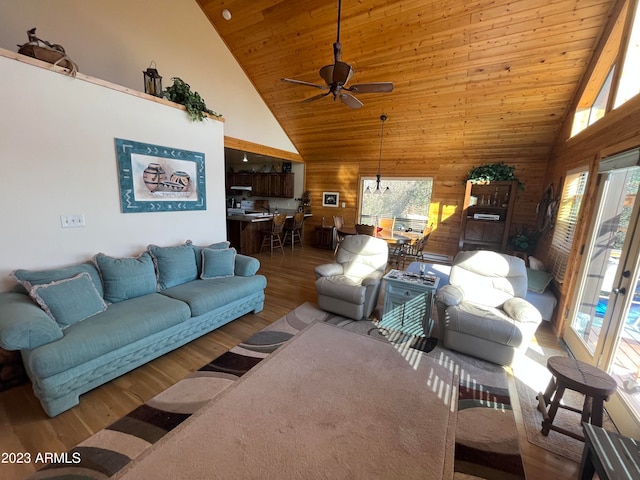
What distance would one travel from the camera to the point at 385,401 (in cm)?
198

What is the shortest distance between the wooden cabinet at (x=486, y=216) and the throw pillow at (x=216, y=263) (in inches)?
188

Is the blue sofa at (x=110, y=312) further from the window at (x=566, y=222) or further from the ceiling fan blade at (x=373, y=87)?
the window at (x=566, y=222)

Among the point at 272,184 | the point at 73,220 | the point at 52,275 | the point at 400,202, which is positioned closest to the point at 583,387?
the point at 52,275

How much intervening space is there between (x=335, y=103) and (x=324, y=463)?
5.59 m

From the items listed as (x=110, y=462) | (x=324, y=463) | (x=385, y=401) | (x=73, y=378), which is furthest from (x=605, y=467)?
(x=73, y=378)

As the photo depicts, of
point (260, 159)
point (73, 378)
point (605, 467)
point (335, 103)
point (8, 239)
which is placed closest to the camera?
point (605, 467)

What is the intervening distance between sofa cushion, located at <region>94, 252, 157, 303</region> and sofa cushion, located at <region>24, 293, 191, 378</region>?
0.31 feet

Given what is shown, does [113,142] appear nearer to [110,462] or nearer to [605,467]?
[110,462]

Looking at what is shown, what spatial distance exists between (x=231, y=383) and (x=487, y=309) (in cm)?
260

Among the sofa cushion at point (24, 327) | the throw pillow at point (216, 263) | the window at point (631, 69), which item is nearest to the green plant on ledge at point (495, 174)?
the window at point (631, 69)

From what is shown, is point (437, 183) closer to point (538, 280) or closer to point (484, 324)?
point (538, 280)

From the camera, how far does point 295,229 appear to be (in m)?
6.80

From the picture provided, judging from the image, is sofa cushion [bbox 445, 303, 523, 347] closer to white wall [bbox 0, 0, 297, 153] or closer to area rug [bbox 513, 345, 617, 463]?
area rug [bbox 513, 345, 617, 463]

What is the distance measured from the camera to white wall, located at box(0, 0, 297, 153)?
9.34 ft
